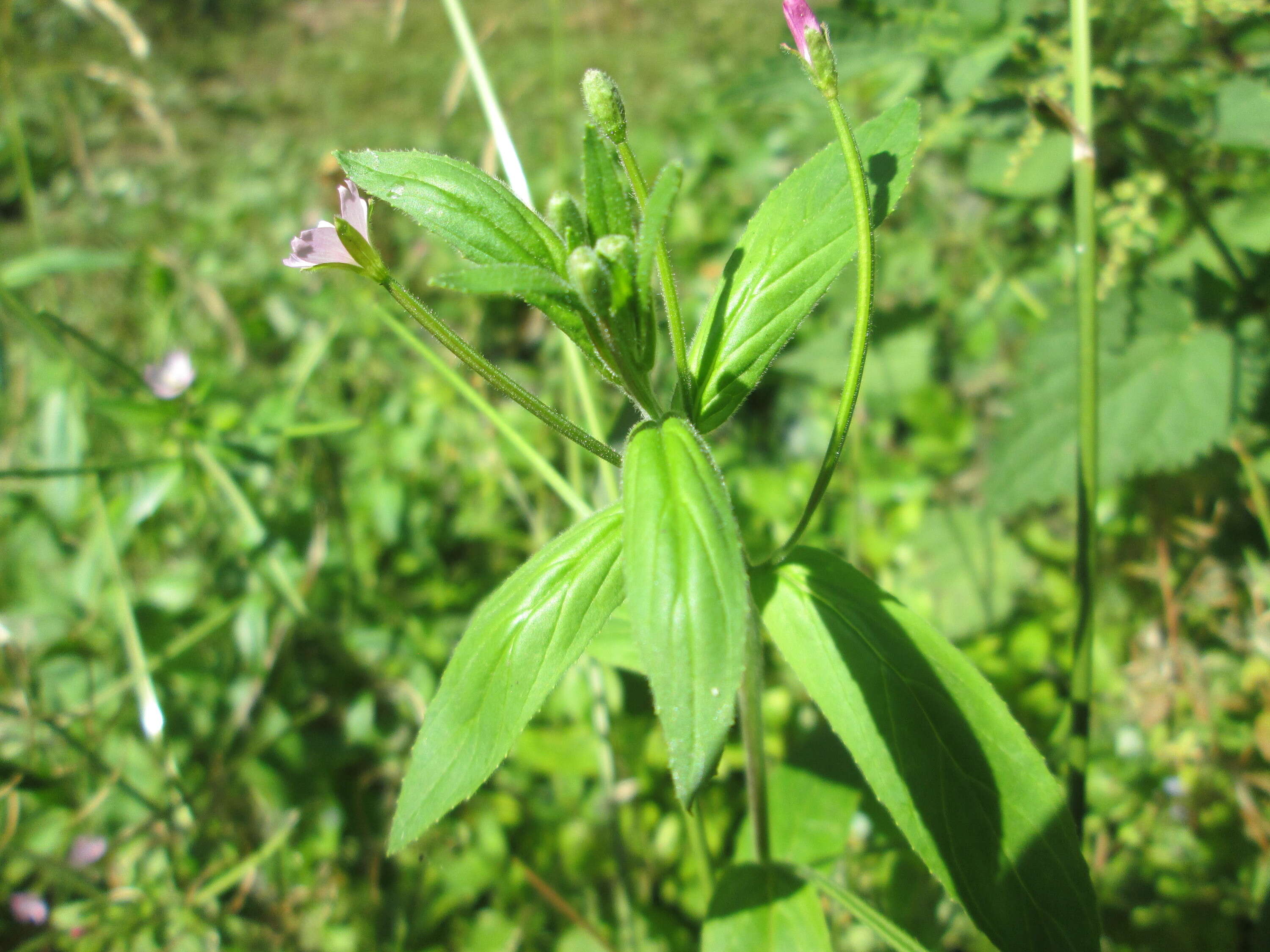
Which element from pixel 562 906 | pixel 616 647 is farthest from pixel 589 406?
pixel 562 906

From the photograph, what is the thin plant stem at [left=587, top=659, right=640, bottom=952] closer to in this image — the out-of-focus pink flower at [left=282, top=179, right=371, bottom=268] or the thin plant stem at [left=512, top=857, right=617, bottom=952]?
the thin plant stem at [left=512, top=857, right=617, bottom=952]

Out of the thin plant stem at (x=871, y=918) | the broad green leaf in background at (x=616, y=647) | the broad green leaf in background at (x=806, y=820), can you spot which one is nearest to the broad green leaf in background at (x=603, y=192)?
the broad green leaf in background at (x=616, y=647)

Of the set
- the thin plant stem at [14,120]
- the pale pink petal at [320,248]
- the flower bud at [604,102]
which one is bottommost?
the pale pink petal at [320,248]

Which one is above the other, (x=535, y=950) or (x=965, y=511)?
(x=965, y=511)

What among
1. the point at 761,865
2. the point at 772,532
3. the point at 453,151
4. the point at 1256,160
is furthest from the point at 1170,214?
the point at 453,151

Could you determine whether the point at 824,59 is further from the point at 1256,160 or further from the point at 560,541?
the point at 1256,160

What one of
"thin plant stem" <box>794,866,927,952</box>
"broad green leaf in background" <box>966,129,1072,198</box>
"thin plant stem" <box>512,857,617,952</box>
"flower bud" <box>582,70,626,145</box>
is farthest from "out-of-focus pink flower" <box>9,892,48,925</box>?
"broad green leaf in background" <box>966,129,1072,198</box>

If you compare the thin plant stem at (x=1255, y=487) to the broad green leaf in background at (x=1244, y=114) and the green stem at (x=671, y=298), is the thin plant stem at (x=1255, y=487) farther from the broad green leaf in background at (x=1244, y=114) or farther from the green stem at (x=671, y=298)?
the green stem at (x=671, y=298)
